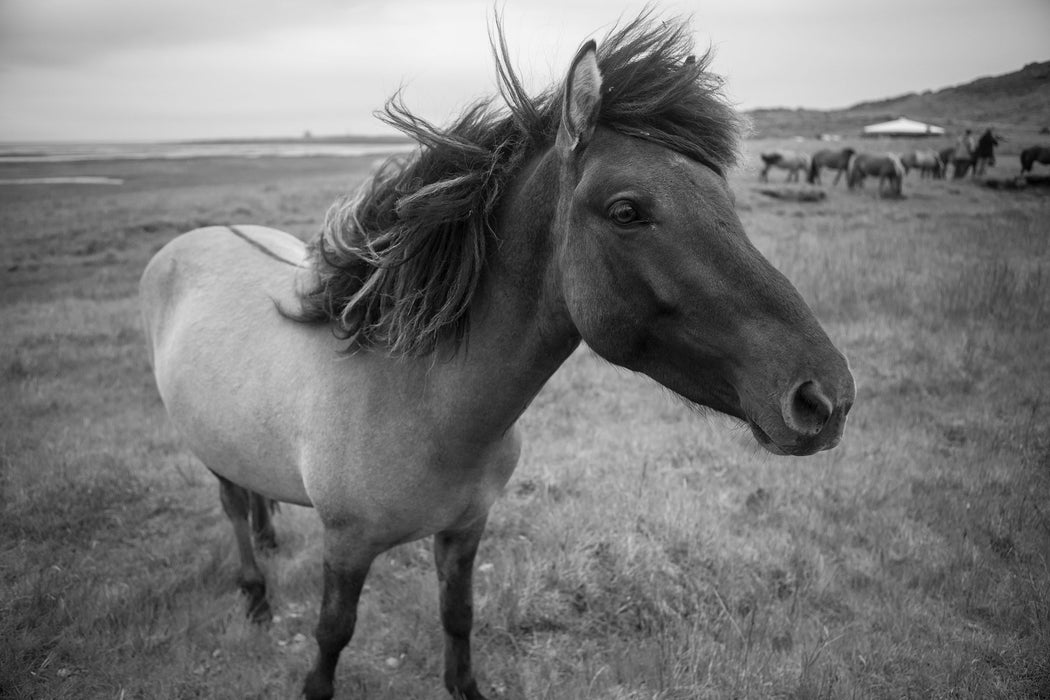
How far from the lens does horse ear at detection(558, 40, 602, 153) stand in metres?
1.63

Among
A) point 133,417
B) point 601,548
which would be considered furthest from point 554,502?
point 133,417

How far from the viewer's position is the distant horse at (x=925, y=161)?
25.3 meters

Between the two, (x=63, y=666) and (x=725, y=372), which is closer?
(x=725, y=372)

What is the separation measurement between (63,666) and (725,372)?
393cm

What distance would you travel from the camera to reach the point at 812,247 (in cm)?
1136

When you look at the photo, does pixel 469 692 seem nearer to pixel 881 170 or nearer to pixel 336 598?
pixel 336 598

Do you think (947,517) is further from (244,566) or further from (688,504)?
(244,566)

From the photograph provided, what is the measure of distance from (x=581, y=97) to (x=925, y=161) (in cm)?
3179

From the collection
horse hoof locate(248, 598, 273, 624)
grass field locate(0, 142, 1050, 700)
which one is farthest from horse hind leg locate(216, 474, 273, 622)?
grass field locate(0, 142, 1050, 700)

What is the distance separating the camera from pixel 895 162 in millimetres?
21609

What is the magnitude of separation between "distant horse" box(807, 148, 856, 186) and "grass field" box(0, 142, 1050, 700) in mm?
22596

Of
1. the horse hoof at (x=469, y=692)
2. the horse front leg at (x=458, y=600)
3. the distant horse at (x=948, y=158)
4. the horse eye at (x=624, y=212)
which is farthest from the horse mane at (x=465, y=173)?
the distant horse at (x=948, y=158)

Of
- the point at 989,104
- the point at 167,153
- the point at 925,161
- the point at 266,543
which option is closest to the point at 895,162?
the point at 925,161

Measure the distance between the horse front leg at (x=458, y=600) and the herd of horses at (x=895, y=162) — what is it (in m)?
13.9
